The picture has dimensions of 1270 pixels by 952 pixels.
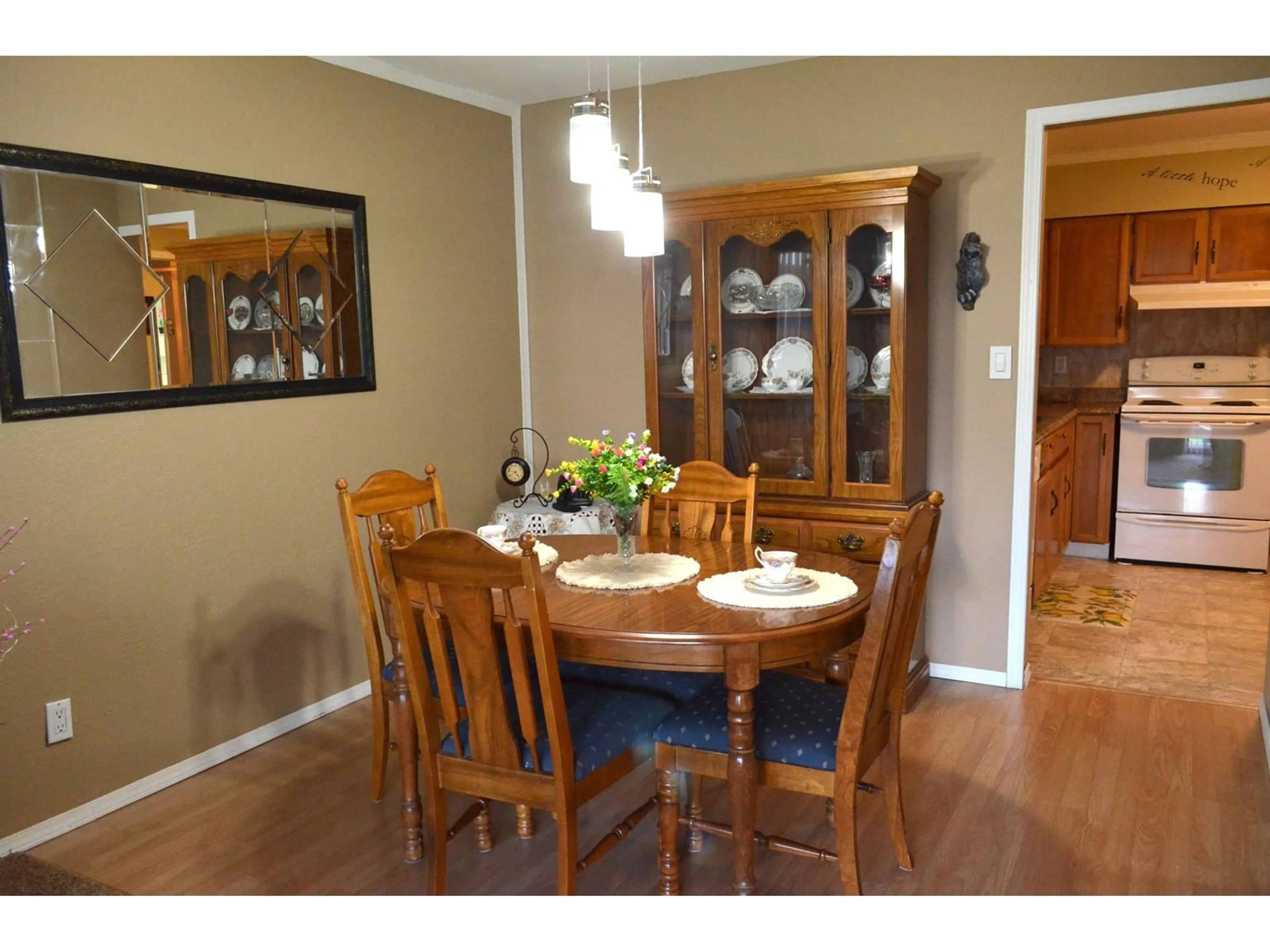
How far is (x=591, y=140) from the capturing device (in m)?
2.14

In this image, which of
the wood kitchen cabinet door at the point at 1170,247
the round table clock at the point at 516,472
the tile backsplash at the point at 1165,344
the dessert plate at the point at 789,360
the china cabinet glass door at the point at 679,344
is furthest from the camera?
the tile backsplash at the point at 1165,344

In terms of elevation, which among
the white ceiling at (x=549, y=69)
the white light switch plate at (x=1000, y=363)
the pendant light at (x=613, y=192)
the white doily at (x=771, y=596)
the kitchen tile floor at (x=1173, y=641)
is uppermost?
the white ceiling at (x=549, y=69)

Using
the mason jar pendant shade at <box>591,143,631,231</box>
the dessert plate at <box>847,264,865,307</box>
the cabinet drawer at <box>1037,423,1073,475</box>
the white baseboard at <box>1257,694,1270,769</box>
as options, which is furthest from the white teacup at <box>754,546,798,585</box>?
the cabinet drawer at <box>1037,423,1073,475</box>

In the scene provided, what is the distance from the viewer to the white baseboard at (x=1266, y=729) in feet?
Answer: 9.91

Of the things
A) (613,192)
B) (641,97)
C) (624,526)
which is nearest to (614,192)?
(613,192)

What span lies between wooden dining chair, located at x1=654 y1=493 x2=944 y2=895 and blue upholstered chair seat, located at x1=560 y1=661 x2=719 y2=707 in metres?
0.13

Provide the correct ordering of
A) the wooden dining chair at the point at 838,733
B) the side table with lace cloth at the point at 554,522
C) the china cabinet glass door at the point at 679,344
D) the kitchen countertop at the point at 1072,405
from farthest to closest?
the kitchen countertop at the point at 1072,405
the side table with lace cloth at the point at 554,522
the china cabinet glass door at the point at 679,344
the wooden dining chair at the point at 838,733

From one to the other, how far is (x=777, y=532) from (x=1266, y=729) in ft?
5.41

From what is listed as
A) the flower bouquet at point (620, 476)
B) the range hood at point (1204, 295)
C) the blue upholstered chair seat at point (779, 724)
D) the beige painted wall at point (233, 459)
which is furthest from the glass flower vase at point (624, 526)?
the range hood at point (1204, 295)

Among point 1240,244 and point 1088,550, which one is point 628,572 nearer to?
point 1088,550

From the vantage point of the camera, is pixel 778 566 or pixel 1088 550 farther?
pixel 1088 550

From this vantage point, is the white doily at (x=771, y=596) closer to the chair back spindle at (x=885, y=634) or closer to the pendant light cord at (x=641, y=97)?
the chair back spindle at (x=885, y=634)

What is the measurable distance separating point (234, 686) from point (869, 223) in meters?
2.59

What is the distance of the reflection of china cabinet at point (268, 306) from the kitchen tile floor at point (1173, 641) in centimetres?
290
